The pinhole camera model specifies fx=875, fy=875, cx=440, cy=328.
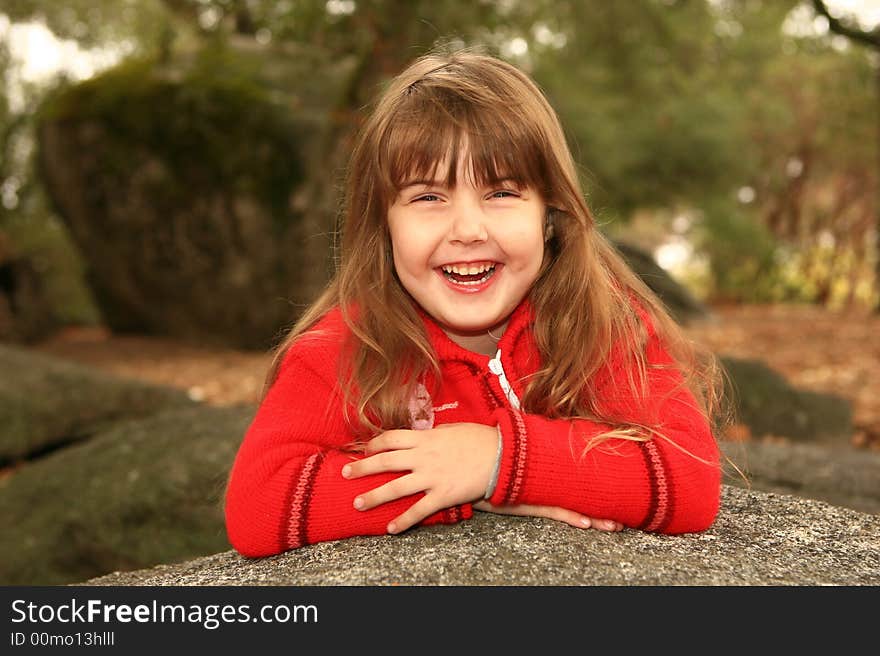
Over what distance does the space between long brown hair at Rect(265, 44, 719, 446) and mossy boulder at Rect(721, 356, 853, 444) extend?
8.49 feet

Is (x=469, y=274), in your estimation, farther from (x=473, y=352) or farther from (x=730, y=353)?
(x=730, y=353)

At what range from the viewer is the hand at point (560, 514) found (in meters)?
1.89

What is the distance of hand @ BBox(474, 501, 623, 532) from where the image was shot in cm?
189

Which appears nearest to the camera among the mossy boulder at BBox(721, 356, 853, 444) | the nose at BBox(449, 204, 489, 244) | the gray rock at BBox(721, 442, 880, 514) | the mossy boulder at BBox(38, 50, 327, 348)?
the nose at BBox(449, 204, 489, 244)

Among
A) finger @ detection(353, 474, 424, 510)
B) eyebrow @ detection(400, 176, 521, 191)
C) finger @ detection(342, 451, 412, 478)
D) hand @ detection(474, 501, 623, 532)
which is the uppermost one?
eyebrow @ detection(400, 176, 521, 191)

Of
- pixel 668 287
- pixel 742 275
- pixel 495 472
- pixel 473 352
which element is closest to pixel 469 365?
pixel 473 352

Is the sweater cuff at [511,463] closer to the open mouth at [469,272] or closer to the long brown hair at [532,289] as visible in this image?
the long brown hair at [532,289]

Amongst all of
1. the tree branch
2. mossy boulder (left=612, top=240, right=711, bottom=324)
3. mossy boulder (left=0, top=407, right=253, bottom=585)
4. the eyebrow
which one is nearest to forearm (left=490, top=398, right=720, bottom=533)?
the eyebrow

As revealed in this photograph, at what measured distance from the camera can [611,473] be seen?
1.87 metres

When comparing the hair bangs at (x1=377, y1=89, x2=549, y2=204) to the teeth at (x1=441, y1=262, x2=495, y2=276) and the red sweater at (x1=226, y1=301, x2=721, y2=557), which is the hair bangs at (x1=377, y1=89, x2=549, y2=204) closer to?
the teeth at (x1=441, y1=262, x2=495, y2=276)

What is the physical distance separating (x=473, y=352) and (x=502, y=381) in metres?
0.11

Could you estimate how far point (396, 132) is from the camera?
6.56ft

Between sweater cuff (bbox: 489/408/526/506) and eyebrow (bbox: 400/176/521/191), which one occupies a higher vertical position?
eyebrow (bbox: 400/176/521/191)
